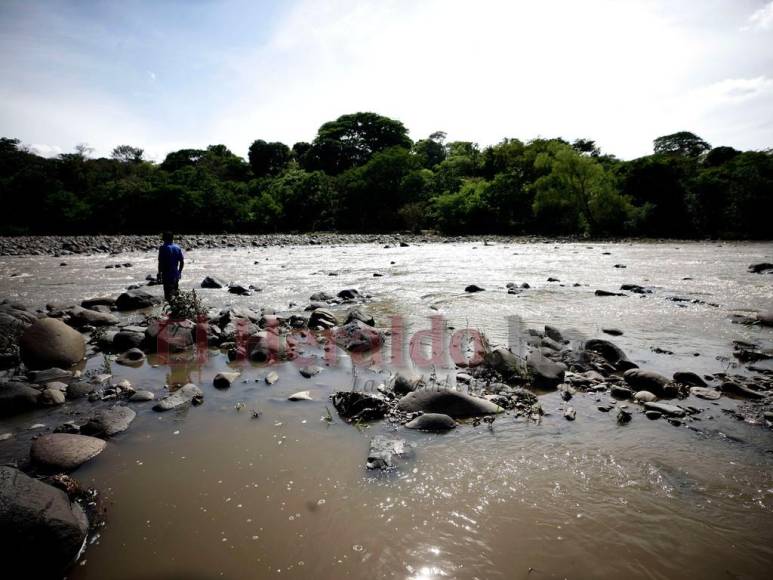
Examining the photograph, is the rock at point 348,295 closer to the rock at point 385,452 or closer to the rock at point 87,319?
the rock at point 87,319

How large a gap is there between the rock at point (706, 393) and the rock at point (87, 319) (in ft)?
30.3

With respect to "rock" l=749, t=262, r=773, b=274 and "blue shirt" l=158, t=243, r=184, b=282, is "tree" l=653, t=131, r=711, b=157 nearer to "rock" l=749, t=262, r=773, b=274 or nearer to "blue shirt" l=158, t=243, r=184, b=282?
"rock" l=749, t=262, r=773, b=274

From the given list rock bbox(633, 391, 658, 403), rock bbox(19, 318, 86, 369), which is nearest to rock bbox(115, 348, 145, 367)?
rock bbox(19, 318, 86, 369)

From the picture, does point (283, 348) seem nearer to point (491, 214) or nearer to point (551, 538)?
point (551, 538)

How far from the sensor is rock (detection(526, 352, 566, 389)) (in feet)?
15.5

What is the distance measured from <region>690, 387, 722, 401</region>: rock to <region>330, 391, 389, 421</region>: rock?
338 centimetres

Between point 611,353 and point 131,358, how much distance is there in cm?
662

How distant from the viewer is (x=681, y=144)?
64375 millimetres

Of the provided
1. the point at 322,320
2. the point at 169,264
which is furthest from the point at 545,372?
the point at 169,264

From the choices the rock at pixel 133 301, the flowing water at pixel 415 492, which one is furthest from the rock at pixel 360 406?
the rock at pixel 133 301

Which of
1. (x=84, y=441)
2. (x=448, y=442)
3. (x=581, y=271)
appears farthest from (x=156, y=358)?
(x=581, y=271)

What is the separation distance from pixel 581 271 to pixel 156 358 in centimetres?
1471

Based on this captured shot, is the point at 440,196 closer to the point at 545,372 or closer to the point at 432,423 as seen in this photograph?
the point at 545,372

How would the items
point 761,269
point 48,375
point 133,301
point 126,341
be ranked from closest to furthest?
1. point 48,375
2. point 126,341
3. point 133,301
4. point 761,269
